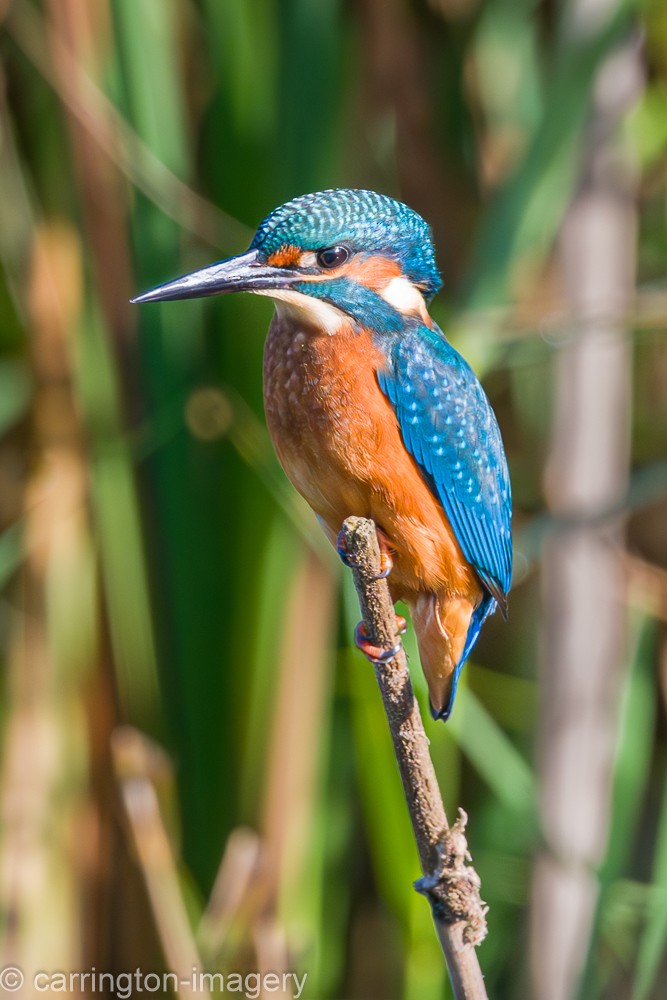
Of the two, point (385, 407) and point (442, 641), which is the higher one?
point (385, 407)

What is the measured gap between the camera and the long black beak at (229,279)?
92 cm

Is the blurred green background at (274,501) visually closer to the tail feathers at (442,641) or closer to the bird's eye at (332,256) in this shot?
the tail feathers at (442,641)


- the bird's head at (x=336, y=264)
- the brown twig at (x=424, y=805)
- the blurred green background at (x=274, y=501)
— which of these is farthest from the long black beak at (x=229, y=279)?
the blurred green background at (x=274, y=501)

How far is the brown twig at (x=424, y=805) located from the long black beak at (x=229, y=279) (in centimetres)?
22

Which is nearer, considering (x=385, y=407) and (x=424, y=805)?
(x=424, y=805)

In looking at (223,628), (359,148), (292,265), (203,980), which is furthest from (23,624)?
(292,265)

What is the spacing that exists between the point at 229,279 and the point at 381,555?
30 centimetres

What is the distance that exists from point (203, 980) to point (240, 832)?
23cm

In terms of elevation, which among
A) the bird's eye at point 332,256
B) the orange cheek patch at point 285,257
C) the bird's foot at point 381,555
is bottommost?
the bird's foot at point 381,555

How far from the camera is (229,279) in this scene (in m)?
0.97

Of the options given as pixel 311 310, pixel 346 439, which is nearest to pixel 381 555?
pixel 346 439

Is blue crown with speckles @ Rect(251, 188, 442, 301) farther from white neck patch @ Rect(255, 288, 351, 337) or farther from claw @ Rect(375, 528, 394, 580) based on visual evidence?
claw @ Rect(375, 528, 394, 580)

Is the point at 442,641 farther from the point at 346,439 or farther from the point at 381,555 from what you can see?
the point at 346,439

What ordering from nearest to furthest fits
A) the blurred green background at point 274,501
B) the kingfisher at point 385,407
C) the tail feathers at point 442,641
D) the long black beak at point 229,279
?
1. the long black beak at point 229,279
2. the kingfisher at point 385,407
3. the tail feathers at point 442,641
4. the blurred green background at point 274,501
